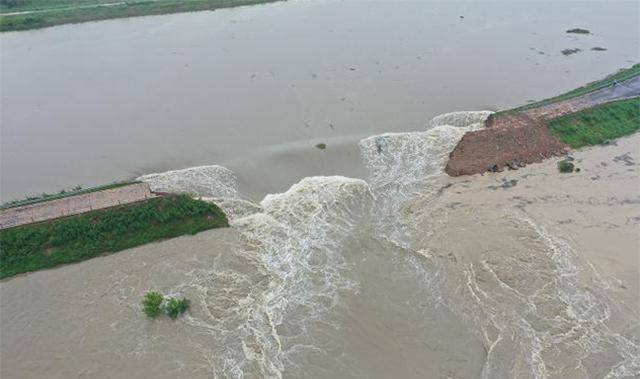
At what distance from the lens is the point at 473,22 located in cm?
3497

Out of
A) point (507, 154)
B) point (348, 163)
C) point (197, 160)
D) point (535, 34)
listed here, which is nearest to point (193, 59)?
point (197, 160)

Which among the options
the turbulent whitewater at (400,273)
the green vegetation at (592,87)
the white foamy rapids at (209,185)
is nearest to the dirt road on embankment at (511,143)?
the green vegetation at (592,87)

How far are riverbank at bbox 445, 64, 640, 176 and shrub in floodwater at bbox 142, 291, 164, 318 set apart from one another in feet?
39.9

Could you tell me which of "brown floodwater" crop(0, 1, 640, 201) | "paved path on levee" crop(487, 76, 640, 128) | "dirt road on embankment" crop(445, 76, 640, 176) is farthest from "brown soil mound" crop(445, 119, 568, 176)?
"brown floodwater" crop(0, 1, 640, 201)

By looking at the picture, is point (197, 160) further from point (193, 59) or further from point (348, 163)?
point (193, 59)

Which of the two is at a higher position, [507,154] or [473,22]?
[473,22]

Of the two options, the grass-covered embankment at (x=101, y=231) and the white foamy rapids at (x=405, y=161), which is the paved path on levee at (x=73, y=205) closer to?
the grass-covered embankment at (x=101, y=231)

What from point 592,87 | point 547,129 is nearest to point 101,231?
point 547,129

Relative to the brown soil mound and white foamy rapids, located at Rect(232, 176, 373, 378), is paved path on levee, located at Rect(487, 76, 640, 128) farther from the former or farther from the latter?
white foamy rapids, located at Rect(232, 176, 373, 378)

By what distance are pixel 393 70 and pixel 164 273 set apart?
18.3 metres

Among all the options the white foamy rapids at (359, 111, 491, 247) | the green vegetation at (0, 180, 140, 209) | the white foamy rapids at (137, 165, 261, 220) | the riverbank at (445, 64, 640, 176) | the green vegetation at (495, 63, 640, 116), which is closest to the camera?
the green vegetation at (0, 180, 140, 209)

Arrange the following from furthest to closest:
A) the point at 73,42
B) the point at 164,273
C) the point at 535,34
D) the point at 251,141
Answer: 1. the point at 535,34
2. the point at 73,42
3. the point at 251,141
4. the point at 164,273

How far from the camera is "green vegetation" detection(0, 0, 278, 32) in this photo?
3375cm

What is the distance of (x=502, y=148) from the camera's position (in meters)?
20.5
